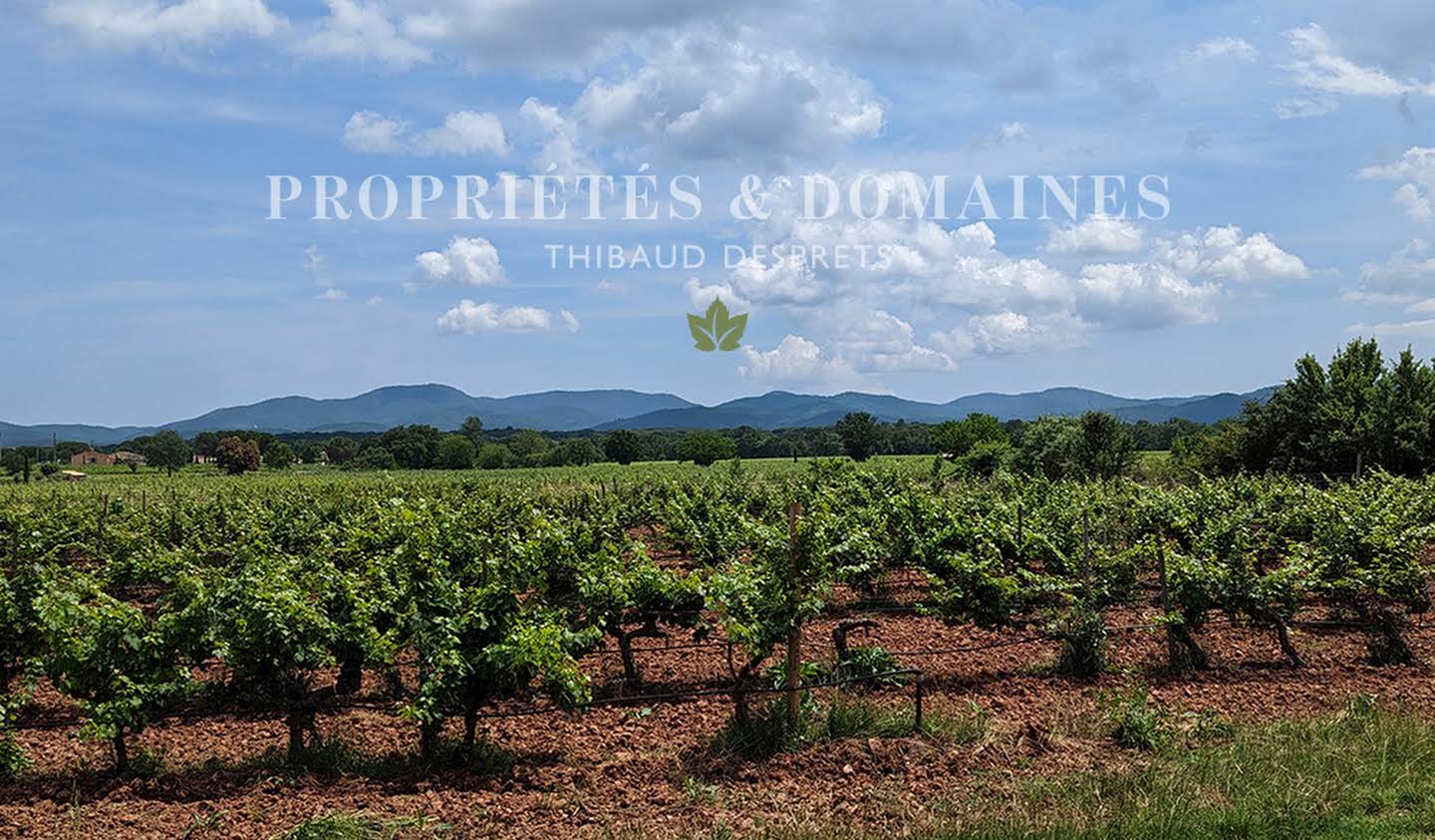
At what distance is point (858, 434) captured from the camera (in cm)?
8894

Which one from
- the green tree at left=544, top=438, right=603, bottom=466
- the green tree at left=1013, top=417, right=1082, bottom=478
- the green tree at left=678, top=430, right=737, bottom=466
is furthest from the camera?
the green tree at left=544, top=438, right=603, bottom=466

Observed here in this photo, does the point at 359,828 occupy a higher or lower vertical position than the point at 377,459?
lower

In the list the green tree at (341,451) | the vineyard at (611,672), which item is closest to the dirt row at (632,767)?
the vineyard at (611,672)

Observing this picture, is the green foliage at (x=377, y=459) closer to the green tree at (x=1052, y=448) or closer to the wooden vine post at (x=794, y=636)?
the green tree at (x=1052, y=448)

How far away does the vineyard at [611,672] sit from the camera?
22.9 ft

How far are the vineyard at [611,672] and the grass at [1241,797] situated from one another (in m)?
0.70

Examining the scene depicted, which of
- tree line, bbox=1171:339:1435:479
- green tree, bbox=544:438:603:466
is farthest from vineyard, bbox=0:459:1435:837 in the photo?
green tree, bbox=544:438:603:466

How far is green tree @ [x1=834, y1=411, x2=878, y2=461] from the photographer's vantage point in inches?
3455

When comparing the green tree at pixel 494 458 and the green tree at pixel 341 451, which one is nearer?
the green tree at pixel 494 458

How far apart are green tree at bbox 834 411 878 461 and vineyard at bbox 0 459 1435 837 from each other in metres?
75.0

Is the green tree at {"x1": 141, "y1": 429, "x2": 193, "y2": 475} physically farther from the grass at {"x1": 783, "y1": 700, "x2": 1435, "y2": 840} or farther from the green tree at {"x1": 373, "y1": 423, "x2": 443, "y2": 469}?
the grass at {"x1": 783, "y1": 700, "x2": 1435, "y2": 840}

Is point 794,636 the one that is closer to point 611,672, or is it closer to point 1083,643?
point 611,672

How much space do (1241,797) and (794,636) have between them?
3301 mm

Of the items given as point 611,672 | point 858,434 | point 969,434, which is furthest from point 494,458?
point 611,672
